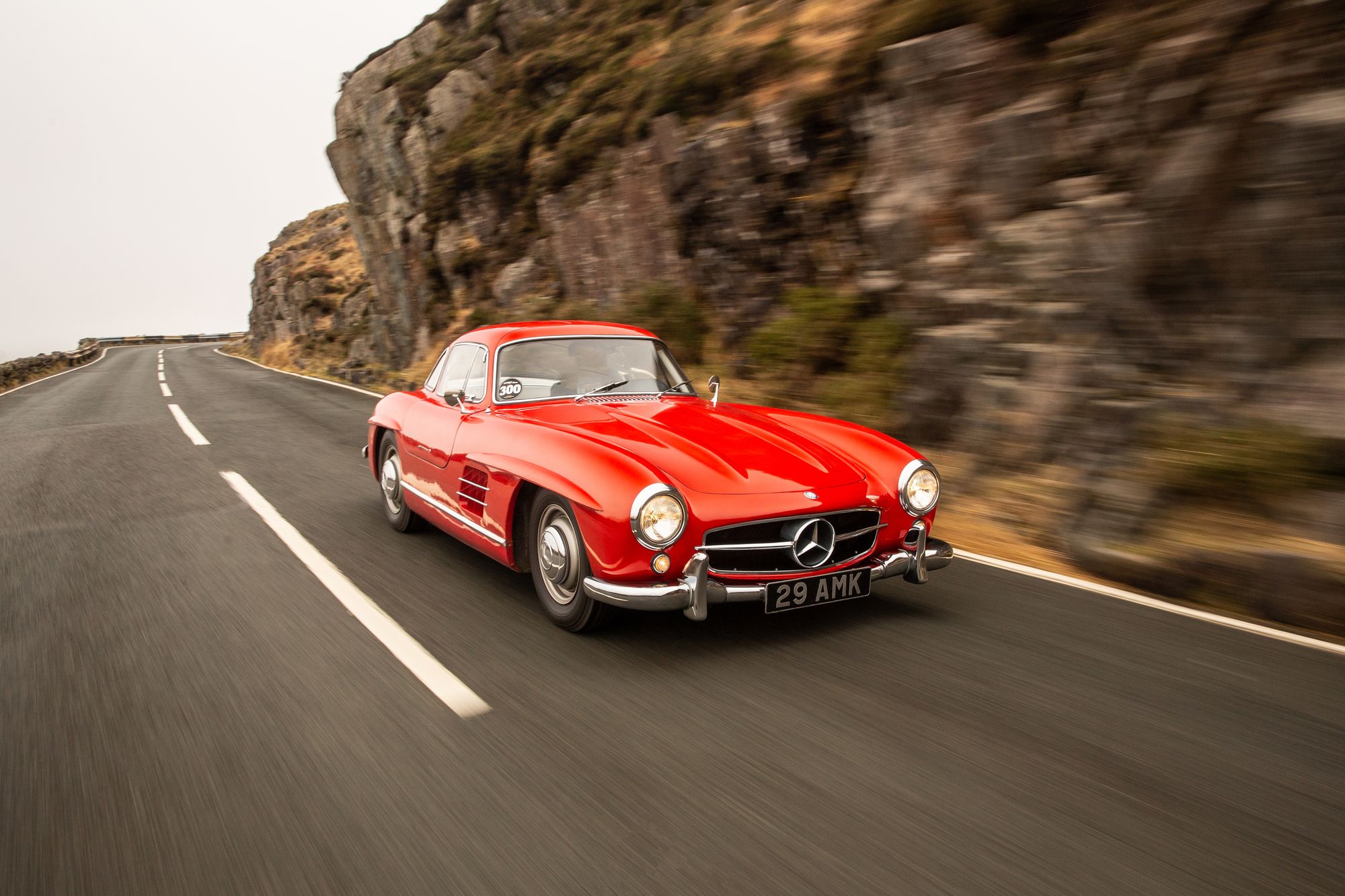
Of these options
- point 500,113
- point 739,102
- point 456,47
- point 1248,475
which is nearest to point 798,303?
point 739,102

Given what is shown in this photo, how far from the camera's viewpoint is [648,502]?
3641 millimetres

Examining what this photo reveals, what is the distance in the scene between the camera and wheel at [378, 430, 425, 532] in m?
6.10

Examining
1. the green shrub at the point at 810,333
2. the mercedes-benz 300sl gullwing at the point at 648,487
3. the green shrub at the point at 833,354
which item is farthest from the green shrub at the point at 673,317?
the mercedes-benz 300sl gullwing at the point at 648,487

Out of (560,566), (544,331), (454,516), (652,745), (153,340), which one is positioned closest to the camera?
(652,745)

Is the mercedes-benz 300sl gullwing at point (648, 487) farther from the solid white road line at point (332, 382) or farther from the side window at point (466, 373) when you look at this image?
the solid white road line at point (332, 382)

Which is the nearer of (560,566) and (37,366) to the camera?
(560,566)

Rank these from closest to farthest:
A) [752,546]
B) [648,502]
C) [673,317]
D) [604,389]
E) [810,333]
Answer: [648,502] → [752,546] → [604,389] → [810,333] → [673,317]

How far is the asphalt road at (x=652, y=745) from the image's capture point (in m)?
2.32

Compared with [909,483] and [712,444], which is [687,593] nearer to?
[712,444]

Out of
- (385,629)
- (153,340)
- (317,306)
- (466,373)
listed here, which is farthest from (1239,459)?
(153,340)

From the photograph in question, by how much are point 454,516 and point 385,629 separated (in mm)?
1049

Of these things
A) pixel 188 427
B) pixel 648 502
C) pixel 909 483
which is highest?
pixel 648 502

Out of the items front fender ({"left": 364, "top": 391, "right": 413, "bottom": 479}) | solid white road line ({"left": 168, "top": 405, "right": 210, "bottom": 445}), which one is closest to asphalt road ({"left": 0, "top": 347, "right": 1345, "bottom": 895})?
front fender ({"left": 364, "top": 391, "right": 413, "bottom": 479})

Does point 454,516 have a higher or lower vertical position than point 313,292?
lower
